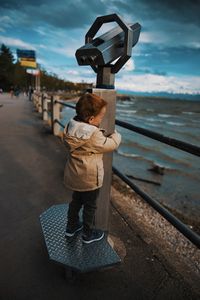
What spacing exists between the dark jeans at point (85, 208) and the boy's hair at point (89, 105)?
2.03 feet

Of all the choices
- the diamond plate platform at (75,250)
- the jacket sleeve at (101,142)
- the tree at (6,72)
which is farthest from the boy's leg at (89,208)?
the tree at (6,72)

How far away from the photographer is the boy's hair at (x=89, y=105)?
186 centimetres

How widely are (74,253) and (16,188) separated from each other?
6.10ft

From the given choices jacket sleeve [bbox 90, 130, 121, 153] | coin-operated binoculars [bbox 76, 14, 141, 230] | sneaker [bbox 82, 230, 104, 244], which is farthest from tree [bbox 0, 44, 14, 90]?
jacket sleeve [bbox 90, 130, 121, 153]

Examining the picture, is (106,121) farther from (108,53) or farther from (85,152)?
(108,53)

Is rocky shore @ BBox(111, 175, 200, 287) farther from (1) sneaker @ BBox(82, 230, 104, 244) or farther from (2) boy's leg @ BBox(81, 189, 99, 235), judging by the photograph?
(2) boy's leg @ BBox(81, 189, 99, 235)

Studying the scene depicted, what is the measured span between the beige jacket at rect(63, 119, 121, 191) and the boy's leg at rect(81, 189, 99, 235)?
3.5 inches

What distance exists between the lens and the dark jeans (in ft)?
6.92

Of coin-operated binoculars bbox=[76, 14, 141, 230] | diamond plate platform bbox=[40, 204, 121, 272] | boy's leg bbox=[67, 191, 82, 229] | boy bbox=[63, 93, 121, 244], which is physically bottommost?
diamond plate platform bbox=[40, 204, 121, 272]

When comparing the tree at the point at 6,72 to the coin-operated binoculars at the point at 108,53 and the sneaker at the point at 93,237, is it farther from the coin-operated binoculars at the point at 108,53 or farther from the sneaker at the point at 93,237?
the sneaker at the point at 93,237

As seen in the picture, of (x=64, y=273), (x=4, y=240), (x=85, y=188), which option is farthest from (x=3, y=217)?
(x=85, y=188)

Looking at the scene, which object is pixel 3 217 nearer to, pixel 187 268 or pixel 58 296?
pixel 58 296

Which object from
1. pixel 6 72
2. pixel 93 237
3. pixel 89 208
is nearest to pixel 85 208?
pixel 89 208

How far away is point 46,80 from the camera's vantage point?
107 meters
